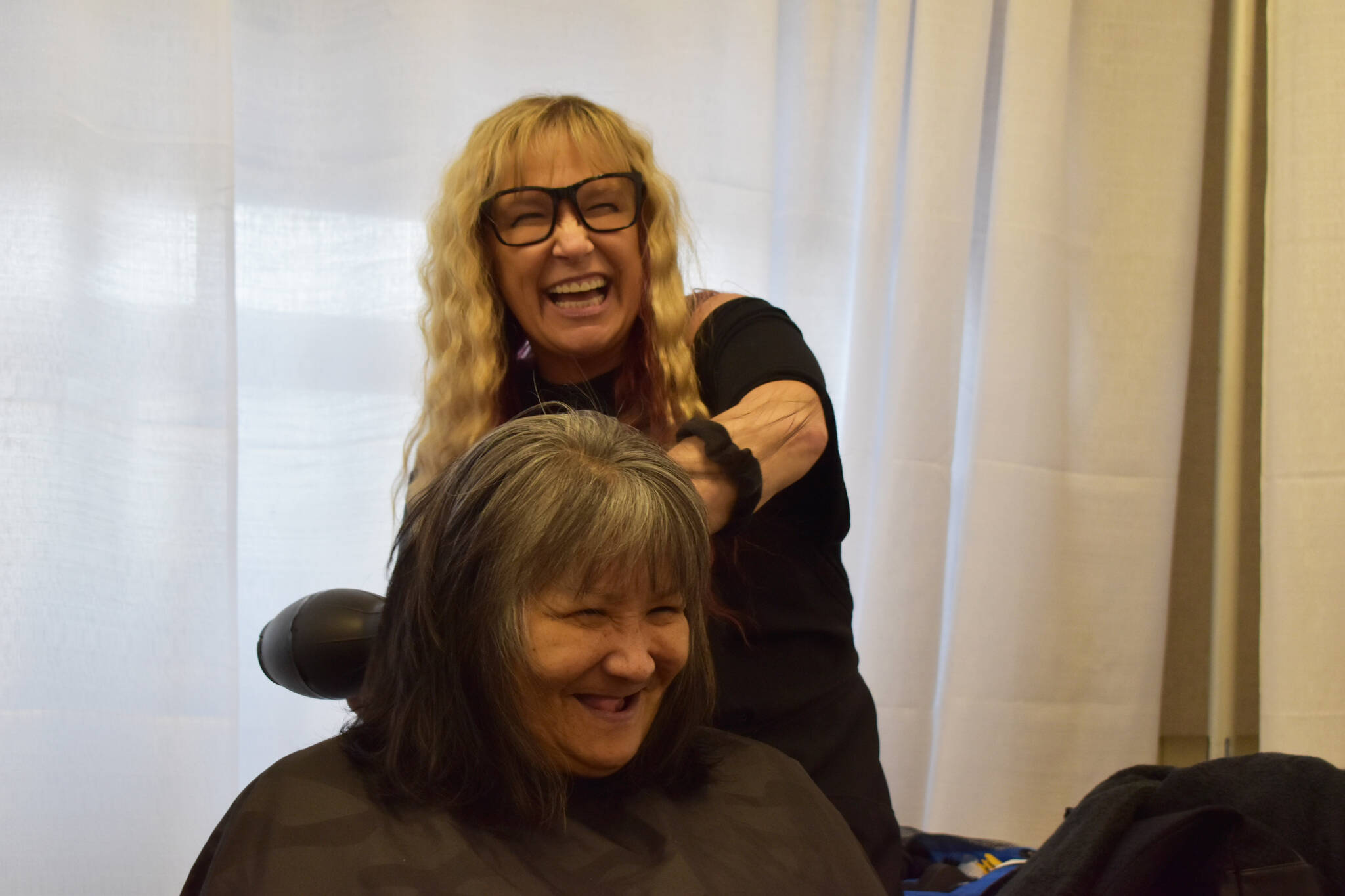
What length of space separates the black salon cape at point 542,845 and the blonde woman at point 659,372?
0.15 m

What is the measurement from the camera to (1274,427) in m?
2.20

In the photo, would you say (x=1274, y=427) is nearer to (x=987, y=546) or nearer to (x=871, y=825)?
(x=987, y=546)

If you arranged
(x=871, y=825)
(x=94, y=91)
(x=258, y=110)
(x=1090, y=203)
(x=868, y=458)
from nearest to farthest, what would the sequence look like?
(x=871, y=825), (x=94, y=91), (x=258, y=110), (x=868, y=458), (x=1090, y=203)

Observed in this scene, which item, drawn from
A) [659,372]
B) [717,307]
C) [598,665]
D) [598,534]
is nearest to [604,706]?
[598,665]

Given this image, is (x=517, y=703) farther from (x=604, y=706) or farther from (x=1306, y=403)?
(x=1306, y=403)

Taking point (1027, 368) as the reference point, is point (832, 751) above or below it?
below

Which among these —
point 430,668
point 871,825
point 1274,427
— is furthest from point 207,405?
point 1274,427

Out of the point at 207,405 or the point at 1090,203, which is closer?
the point at 207,405

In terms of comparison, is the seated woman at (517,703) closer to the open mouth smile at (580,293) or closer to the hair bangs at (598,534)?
the hair bangs at (598,534)

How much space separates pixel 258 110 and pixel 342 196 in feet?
0.64

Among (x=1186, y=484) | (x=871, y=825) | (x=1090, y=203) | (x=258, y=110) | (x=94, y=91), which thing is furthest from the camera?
(x=1186, y=484)

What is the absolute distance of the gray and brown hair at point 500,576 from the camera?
94cm

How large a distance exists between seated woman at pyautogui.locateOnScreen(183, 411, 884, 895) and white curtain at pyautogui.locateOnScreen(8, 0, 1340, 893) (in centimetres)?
96

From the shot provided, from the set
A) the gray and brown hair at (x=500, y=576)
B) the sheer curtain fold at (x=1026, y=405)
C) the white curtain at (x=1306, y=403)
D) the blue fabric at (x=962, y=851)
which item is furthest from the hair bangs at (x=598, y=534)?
the white curtain at (x=1306, y=403)
